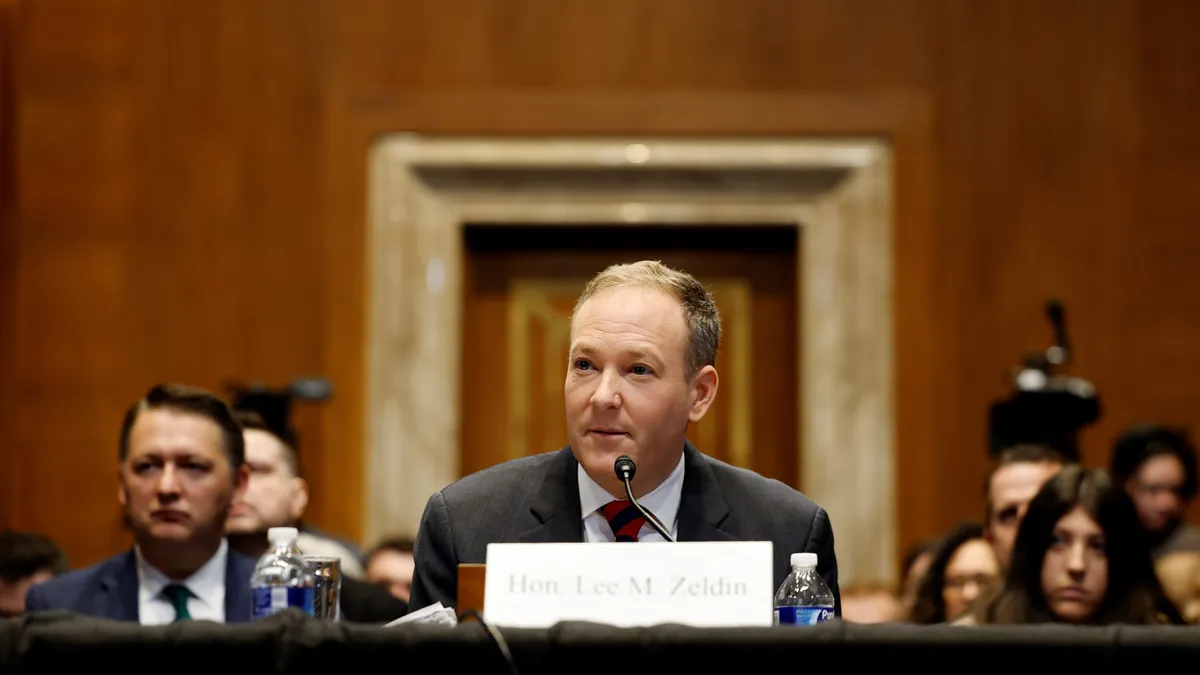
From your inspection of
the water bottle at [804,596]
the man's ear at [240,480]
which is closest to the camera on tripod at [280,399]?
the man's ear at [240,480]

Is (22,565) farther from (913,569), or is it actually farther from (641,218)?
(641,218)

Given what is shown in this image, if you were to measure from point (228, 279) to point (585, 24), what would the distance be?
182 cm

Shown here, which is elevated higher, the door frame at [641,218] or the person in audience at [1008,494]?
the door frame at [641,218]

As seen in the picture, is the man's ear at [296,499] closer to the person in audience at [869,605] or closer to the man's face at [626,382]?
the person in audience at [869,605]

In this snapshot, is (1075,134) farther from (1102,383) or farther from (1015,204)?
(1102,383)

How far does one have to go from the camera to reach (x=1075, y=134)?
646 centimetres

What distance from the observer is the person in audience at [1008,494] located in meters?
4.30

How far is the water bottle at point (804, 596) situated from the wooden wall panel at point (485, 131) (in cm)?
400

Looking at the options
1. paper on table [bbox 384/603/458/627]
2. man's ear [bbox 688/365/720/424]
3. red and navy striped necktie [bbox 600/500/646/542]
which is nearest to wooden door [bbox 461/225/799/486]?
man's ear [bbox 688/365/720/424]

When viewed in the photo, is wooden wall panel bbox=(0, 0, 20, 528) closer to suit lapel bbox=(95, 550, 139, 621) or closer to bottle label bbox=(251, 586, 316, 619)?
suit lapel bbox=(95, 550, 139, 621)

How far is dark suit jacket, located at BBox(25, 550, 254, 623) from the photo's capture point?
3.58m

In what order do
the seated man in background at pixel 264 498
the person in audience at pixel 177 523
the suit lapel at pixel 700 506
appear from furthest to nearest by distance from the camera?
the seated man in background at pixel 264 498 → the person in audience at pixel 177 523 → the suit lapel at pixel 700 506

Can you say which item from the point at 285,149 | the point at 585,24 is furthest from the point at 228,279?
the point at 585,24

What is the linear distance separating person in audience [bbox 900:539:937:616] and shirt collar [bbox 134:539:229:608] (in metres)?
2.17
